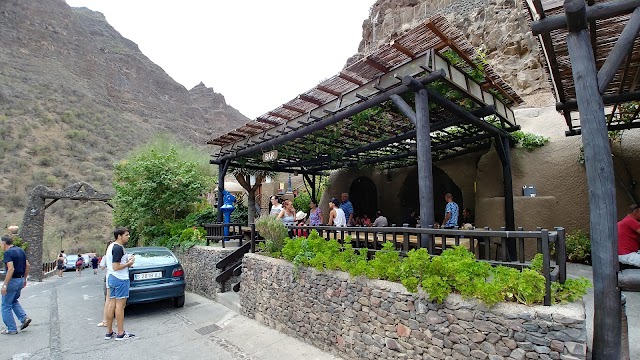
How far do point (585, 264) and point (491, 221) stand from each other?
1990 mm

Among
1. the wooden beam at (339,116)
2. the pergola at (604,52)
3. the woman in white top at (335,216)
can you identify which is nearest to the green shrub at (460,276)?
the woman in white top at (335,216)

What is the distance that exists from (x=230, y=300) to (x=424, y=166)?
5919 millimetres

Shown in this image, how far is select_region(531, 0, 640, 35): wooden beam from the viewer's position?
3498 mm

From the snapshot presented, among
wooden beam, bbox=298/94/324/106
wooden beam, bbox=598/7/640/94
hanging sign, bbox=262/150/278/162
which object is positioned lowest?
hanging sign, bbox=262/150/278/162

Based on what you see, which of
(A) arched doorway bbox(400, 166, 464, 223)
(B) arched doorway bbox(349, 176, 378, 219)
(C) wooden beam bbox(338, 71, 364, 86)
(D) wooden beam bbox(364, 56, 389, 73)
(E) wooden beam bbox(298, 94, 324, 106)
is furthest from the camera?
(B) arched doorway bbox(349, 176, 378, 219)

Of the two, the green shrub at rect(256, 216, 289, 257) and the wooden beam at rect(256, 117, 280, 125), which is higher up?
the wooden beam at rect(256, 117, 280, 125)

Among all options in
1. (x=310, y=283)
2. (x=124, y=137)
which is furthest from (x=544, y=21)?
(x=124, y=137)

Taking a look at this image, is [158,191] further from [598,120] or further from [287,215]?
[598,120]

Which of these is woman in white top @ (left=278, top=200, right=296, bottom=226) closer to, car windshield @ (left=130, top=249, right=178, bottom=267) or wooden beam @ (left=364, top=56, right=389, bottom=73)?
car windshield @ (left=130, top=249, right=178, bottom=267)

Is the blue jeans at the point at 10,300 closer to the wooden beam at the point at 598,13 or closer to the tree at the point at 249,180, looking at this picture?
the tree at the point at 249,180

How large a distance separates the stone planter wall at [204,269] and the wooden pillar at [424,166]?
5.95m

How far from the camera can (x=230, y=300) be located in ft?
26.6

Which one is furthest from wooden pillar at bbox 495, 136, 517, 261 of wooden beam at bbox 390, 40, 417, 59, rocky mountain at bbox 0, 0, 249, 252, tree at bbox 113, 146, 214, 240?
rocky mountain at bbox 0, 0, 249, 252

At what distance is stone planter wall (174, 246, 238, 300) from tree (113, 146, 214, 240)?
2951 millimetres
